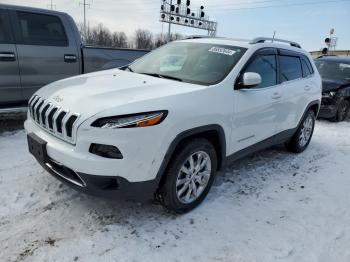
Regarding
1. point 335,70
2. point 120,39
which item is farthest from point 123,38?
point 335,70

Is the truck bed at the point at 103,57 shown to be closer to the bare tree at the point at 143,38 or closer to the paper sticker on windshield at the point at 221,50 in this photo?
the paper sticker on windshield at the point at 221,50

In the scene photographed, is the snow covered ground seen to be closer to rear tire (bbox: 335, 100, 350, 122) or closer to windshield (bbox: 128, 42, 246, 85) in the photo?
windshield (bbox: 128, 42, 246, 85)

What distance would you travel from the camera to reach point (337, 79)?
344 inches

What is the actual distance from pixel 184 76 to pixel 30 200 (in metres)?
2.07

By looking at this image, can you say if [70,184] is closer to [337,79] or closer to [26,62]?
[26,62]

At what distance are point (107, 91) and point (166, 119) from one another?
71 centimetres

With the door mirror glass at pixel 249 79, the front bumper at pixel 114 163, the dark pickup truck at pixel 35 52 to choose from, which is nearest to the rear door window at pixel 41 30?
the dark pickup truck at pixel 35 52

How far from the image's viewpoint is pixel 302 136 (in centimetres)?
562

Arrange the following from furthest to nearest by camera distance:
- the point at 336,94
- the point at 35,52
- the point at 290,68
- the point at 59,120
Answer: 1. the point at 336,94
2. the point at 35,52
3. the point at 290,68
4. the point at 59,120

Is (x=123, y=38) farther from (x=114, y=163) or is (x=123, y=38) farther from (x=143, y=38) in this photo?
(x=114, y=163)

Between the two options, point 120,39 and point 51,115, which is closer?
point 51,115

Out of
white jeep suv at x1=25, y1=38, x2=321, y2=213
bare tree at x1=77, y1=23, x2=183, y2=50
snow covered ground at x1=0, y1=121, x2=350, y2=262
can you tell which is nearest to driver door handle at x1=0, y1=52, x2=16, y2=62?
snow covered ground at x1=0, y1=121, x2=350, y2=262

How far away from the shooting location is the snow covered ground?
9.16 feet

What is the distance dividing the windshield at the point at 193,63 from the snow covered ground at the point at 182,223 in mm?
1372
